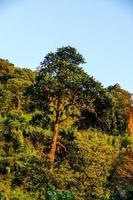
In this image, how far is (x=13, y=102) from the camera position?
46.4 m

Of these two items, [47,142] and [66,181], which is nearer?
[66,181]

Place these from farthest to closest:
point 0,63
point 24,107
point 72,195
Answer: point 0,63 → point 24,107 → point 72,195

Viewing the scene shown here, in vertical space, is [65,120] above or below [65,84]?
below

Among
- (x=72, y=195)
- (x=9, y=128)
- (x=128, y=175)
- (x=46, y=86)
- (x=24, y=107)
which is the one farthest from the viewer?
(x=24, y=107)

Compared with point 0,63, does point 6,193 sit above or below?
below

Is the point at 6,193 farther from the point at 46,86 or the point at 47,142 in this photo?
the point at 46,86

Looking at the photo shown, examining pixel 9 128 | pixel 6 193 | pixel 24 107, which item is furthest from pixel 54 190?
pixel 24 107

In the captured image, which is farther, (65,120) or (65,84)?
(65,120)

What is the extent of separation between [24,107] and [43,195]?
80.0 ft

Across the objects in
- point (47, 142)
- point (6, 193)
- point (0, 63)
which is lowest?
point (6, 193)

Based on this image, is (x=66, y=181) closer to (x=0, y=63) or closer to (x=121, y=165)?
(x=121, y=165)

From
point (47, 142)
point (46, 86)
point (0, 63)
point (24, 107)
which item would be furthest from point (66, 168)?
point (0, 63)

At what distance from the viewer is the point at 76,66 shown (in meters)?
21.1

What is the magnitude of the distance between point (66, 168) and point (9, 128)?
1698 centimetres
